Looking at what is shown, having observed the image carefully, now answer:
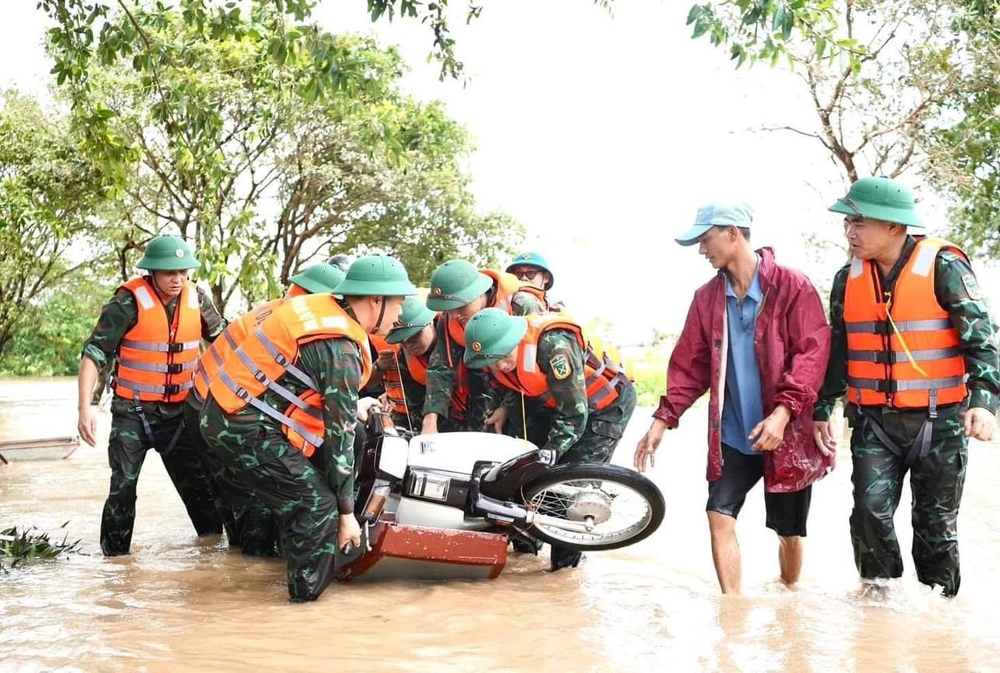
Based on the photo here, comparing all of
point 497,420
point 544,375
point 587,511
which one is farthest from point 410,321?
point 587,511

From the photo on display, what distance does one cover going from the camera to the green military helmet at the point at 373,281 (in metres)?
4.91

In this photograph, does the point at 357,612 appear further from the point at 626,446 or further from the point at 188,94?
the point at 626,446

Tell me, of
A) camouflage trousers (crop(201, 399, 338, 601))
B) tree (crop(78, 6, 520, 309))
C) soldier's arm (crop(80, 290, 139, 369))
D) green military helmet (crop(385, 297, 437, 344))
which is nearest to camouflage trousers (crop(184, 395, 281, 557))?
soldier's arm (crop(80, 290, 139, 369))

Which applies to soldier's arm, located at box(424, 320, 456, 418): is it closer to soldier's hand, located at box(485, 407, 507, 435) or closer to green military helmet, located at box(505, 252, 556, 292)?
soldier's hand, located at box(485, 407, 507, 435)

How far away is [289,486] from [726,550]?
2.03 metres

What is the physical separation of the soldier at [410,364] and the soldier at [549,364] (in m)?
0.77

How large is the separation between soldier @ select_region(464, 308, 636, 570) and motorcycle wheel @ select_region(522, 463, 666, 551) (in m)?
0.15

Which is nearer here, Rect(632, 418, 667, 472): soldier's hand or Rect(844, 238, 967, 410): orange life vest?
Rect(844, 238, 967, 410): orange life vest

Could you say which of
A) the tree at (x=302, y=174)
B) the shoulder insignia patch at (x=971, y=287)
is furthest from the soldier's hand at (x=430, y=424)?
the tree at (x=302, y=174)

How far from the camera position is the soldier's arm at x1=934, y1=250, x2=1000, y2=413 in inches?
183

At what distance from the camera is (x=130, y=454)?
6.38m

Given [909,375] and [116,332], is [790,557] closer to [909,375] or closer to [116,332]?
[909,375]

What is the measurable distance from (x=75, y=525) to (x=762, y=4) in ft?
19.2

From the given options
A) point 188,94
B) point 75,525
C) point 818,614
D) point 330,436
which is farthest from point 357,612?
point 188,94
